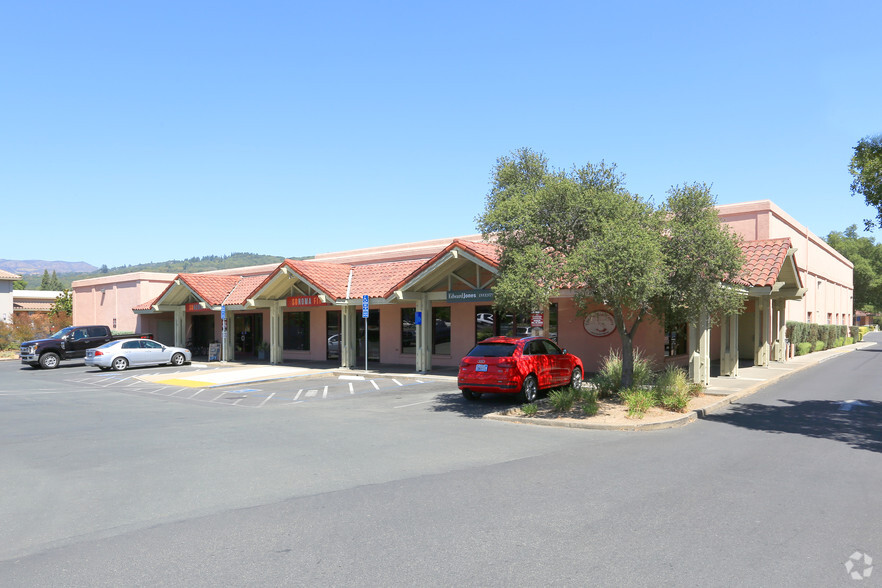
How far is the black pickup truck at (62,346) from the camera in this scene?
28531 mm

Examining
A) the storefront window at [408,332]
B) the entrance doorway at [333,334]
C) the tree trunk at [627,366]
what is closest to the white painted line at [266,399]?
the tree trunk at [627,366]

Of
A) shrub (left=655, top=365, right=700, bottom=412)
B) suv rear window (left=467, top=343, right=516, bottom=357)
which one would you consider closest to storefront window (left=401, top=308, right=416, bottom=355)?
suv rear window (left=467, top=343, right=516, bottom=357)

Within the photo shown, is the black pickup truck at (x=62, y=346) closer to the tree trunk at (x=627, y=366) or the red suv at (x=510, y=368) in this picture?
the red suv at (x=510, y=368)

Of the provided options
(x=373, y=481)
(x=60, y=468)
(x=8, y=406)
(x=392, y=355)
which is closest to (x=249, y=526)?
(x=373, y=481)

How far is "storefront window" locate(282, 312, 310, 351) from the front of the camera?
104 ft

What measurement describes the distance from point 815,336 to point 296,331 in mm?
30562

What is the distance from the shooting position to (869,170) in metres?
12.4

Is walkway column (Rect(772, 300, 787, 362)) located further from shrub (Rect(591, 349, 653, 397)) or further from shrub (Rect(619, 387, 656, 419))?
shrub (Rect(619, 387, 656, 419))

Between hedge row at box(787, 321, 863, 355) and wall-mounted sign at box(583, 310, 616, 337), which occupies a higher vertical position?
wall-mounted sign at box(583, 310, 616, 337)

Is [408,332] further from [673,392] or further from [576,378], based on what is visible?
[673,392]

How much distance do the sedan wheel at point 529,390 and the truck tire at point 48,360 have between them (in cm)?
2400

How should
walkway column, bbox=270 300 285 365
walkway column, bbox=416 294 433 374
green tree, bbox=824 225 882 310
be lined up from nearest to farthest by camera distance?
walkway column, bbox=416 294 433 374 → walkway column, bbox=270 300 285 365 → green tree, bbox=824 225 882 310

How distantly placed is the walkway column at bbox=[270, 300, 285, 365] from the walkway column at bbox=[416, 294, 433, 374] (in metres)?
8.34

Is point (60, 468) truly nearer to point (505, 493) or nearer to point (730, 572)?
point (505, 493)
